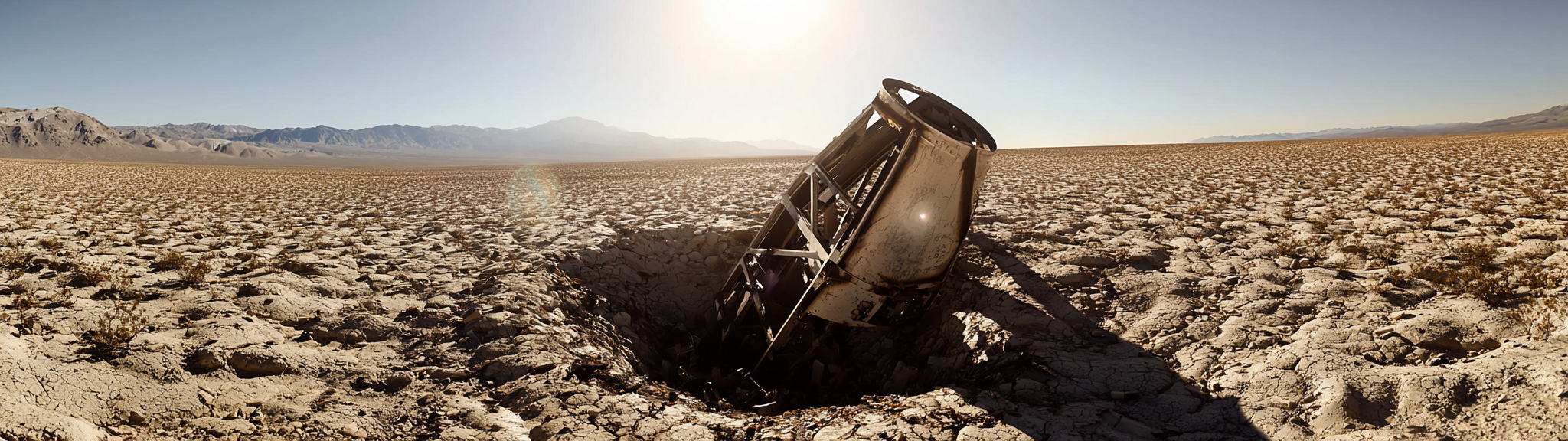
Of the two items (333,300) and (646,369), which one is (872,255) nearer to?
(646,369)

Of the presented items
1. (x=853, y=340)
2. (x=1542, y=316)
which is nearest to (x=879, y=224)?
(x=853, y=340)

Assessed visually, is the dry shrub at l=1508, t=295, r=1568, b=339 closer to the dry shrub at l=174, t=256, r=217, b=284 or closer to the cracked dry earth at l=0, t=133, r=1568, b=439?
the cracked dry earth at l=0, t=133, r=1568, b=439

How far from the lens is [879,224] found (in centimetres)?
457

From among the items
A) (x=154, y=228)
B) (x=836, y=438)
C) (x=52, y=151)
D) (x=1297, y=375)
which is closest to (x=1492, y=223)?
(x=1297, y=375)

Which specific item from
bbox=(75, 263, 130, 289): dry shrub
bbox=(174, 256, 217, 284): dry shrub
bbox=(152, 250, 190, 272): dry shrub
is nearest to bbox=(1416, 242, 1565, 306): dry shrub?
bbox=(174, 256, 217, 284): dry shrub

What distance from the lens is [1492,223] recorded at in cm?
680

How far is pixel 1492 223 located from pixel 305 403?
1206 cm

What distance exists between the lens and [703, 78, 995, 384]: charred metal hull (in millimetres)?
4359

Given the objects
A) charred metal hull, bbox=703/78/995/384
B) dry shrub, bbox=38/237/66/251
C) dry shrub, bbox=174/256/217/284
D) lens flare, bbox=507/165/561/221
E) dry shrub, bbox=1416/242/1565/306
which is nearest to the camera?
dry shrub, bbox=1416/242/1565/306

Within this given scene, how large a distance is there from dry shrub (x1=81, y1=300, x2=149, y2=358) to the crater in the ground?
3.47 m

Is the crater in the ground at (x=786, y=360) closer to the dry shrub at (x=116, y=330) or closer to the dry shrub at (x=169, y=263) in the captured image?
the dry shrub at (x=116, y=330)

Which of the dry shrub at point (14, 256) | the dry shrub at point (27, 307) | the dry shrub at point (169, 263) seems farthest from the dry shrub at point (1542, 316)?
the dry shrub at point (14, 256)

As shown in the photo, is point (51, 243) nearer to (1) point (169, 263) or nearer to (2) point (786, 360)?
(1) point (169, 263)

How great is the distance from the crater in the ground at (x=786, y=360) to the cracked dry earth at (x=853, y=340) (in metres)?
0.04
